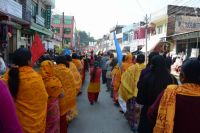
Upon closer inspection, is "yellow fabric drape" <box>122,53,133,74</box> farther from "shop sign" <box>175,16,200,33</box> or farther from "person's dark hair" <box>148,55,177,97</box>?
"shop sign" <box>175,16,200,33</box>

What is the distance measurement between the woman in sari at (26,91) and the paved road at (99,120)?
11.0 feet

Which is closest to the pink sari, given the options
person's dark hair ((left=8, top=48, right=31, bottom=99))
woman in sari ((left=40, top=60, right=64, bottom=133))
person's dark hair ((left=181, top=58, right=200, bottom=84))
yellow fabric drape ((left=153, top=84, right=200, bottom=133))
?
woman in sari ((left=40, top=60, right=64, bottom=133))

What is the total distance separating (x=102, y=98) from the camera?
42.4ft

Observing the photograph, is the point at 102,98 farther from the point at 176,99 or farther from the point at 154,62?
the point at 176,99

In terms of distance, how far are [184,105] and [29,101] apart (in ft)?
6.68

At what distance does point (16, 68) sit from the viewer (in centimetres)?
434

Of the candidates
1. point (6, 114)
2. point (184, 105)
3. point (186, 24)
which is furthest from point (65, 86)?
point (186, 24)

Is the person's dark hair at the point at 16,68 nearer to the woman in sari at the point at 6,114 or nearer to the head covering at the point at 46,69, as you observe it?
the head covering at the point at 46,69

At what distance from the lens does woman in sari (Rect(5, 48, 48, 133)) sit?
4.27 meters

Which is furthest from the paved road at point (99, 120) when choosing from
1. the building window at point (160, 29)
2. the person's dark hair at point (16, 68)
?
the building window at point (160, 29)

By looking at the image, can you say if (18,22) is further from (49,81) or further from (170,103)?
(170,103)

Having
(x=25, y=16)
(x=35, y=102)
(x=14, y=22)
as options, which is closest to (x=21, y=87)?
(x=35, y=102)

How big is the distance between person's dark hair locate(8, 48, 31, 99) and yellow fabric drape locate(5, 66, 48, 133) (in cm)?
5

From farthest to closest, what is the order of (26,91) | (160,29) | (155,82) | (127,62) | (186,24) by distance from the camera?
(160,29) < (186,24) < (127,62) < (155,82) < (26,91)
